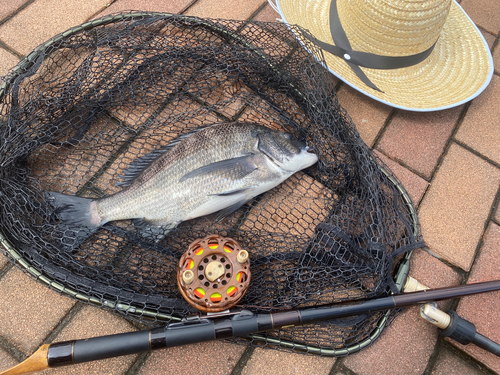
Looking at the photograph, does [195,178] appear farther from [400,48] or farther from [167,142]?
[400,48]

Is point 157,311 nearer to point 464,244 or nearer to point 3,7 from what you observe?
point 464,244

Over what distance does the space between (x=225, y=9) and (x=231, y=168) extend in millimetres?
1868

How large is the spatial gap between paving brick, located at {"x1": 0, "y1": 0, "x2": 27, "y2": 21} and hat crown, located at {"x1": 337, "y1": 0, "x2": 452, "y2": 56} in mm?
2816

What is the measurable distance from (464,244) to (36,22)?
398cm

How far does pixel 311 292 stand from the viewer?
212 cm

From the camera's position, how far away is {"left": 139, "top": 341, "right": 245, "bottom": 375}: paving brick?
2.14 metres

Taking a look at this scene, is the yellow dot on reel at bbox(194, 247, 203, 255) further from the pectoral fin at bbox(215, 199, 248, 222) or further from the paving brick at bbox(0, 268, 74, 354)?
the paving brick at bbox(0, 268, 74, 354)

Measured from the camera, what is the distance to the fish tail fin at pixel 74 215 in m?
2.14

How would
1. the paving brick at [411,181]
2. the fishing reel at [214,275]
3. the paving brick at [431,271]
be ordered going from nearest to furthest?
the fishing reel at [214,275] → the paving brick at [431,271] → the paving brick at [411,181]

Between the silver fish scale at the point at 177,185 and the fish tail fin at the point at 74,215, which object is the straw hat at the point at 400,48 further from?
the fish tail fin at the point at 74,215

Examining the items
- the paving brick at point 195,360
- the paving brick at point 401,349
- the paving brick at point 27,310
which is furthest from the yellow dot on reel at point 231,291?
the paving brick at point 27,310

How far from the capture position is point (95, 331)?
2.20 m

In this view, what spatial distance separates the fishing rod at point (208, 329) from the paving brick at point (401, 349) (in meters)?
0.30

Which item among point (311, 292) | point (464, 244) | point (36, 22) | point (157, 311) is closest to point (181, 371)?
point (157, 311)
